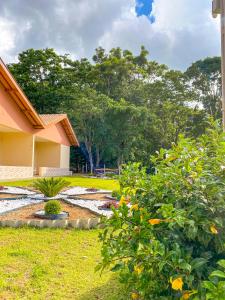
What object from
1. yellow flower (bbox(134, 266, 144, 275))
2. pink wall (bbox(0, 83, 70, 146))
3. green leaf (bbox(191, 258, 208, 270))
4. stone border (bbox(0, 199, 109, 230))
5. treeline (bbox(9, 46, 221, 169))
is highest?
treeline (bbox(9, 46, 221, 169))

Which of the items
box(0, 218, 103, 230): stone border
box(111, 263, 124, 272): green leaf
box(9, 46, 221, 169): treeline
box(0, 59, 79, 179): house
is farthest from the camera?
box(9, 46, 221, 169): treeline

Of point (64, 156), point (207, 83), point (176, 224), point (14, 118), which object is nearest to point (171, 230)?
point (176, 224)

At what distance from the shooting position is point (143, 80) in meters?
38.0

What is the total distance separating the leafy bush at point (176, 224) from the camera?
183cm

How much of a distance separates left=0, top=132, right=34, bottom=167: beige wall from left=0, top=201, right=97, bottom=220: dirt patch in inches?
472

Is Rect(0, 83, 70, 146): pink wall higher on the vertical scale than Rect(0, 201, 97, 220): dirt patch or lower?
Answer: higher

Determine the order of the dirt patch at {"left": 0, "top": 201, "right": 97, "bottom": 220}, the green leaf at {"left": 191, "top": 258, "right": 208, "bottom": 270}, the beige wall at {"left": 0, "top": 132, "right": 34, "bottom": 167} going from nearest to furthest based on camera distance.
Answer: the green leaf at {"left": 191, "top": 258, "right": 208, "bottom": 270}, the dirt patch at {"left": 0, "top": 201, "right": 97, "bottom": 220}, the beige wall at {"left": 0, "top": 132, "right": 34, "bottom": 167}

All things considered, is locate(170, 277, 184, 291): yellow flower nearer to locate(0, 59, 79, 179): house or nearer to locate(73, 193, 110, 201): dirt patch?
locate(73, 193, 110, 201): dirt patch

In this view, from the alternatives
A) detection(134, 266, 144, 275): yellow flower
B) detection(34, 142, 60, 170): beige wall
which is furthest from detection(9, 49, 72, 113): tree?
detection(134, 266, 144, 275): yellow flower

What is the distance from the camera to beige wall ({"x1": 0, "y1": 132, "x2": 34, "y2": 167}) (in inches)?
794

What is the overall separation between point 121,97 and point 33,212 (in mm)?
29190

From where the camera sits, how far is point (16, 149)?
2050 centimetres

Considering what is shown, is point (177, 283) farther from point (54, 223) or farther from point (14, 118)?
point (14, 118)

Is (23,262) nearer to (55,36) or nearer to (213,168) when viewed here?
(213,168)
